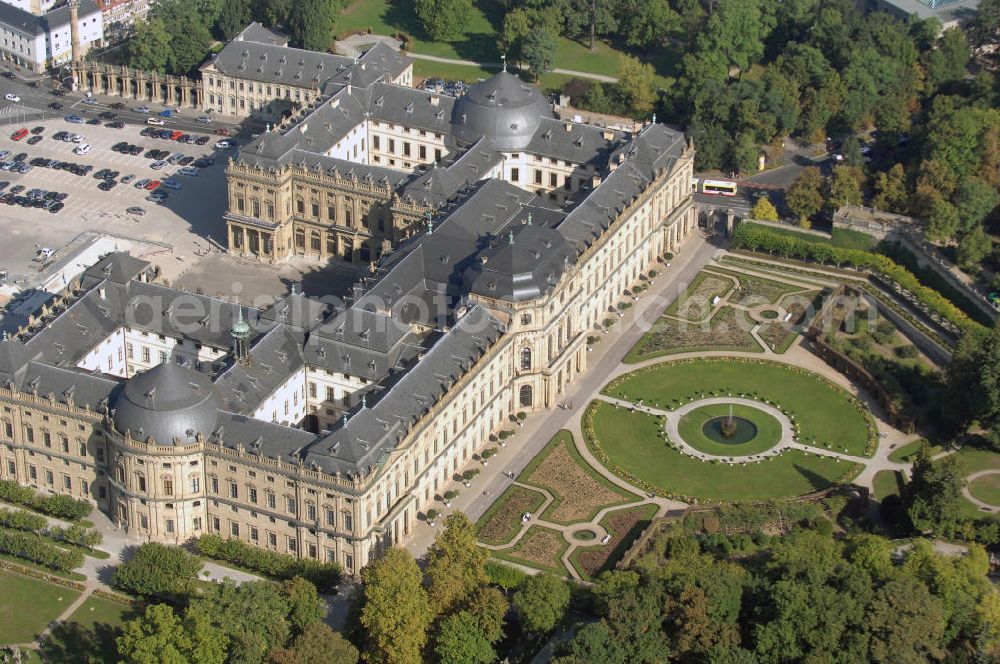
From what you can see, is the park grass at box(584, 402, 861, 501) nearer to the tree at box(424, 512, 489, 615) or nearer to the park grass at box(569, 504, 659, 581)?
the park grass at box(569, 504, 659, 581)

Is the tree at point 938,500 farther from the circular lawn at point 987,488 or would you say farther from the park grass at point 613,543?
the park grass at point 613,543

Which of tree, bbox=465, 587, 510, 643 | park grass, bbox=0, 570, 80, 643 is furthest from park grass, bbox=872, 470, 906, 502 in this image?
park grass, bbox=0, 570, 80, 643

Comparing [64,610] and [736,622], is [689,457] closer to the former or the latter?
[736,622]

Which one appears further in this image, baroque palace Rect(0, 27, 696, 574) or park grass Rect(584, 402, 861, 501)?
park grass Rect(584, 402, 861, 501)

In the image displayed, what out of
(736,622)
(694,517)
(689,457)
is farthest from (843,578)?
(689,457)

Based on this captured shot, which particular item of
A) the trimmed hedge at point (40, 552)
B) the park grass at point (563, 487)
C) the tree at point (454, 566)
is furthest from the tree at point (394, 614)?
the trimmed hedge at point (40, 552)

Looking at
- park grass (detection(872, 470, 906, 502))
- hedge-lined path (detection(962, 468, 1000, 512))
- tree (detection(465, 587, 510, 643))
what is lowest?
park grass (detection(872, 470, 906, 502))
